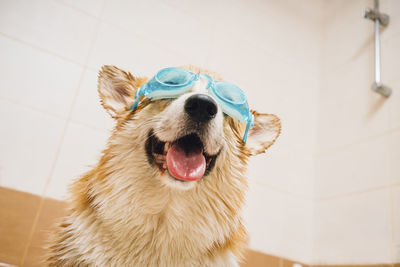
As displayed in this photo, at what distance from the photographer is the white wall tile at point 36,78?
1.77m

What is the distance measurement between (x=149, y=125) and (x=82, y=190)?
0.37 metres

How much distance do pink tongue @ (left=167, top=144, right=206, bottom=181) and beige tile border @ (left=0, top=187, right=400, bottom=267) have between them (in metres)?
0.89

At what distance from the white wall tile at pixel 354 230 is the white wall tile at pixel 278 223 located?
0.32 feet

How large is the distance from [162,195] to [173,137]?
0.23 metres

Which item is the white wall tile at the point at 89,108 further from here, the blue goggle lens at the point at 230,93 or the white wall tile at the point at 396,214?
the white wall tile at the point at 396,214

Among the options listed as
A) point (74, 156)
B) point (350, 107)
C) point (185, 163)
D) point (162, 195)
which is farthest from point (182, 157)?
point (350, 107)

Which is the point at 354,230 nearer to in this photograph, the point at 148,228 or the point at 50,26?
the point at 148,228

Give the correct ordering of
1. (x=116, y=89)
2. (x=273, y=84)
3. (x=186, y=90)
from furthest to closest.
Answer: (x=273, y=84), (x=116, y=89), (x=186, y=90)

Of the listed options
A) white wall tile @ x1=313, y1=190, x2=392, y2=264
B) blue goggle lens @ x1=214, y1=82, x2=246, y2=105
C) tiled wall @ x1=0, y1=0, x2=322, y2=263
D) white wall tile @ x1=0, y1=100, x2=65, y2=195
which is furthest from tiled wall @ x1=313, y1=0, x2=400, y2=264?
white wall tile @ x1=0, y1=100, x2=65, y2=195

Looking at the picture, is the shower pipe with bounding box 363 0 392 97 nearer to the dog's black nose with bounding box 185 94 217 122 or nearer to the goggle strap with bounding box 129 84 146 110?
the dog's black nose with bounding box 185 94 217 122

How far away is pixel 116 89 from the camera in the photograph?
4.75ft

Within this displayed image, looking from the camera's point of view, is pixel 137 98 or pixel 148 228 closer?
pixel 148 228

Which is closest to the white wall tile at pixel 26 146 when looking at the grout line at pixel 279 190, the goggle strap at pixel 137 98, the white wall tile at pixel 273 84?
the goggle strap at pixel 137 98

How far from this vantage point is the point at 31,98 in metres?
1.79
